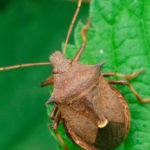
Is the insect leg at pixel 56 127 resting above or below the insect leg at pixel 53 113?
below

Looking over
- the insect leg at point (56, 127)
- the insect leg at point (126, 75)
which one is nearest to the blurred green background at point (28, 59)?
the insect leg at point (56, 127)

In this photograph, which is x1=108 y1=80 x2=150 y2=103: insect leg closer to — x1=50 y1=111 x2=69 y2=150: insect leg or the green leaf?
the green leaf

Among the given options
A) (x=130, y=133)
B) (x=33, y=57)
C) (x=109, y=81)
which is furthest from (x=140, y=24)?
(x=33, y=57)

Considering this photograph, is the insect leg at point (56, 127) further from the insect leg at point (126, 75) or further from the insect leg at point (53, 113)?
the insect leg at point (126, 75)

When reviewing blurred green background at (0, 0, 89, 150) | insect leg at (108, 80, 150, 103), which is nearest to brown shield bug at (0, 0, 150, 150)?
insect leg at (108, 80, 150, 103)

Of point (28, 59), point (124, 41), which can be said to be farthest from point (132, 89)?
point (28, 59)

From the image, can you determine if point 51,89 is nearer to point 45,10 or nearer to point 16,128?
point 16,128

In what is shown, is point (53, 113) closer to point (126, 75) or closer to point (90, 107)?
point (90, 107)
